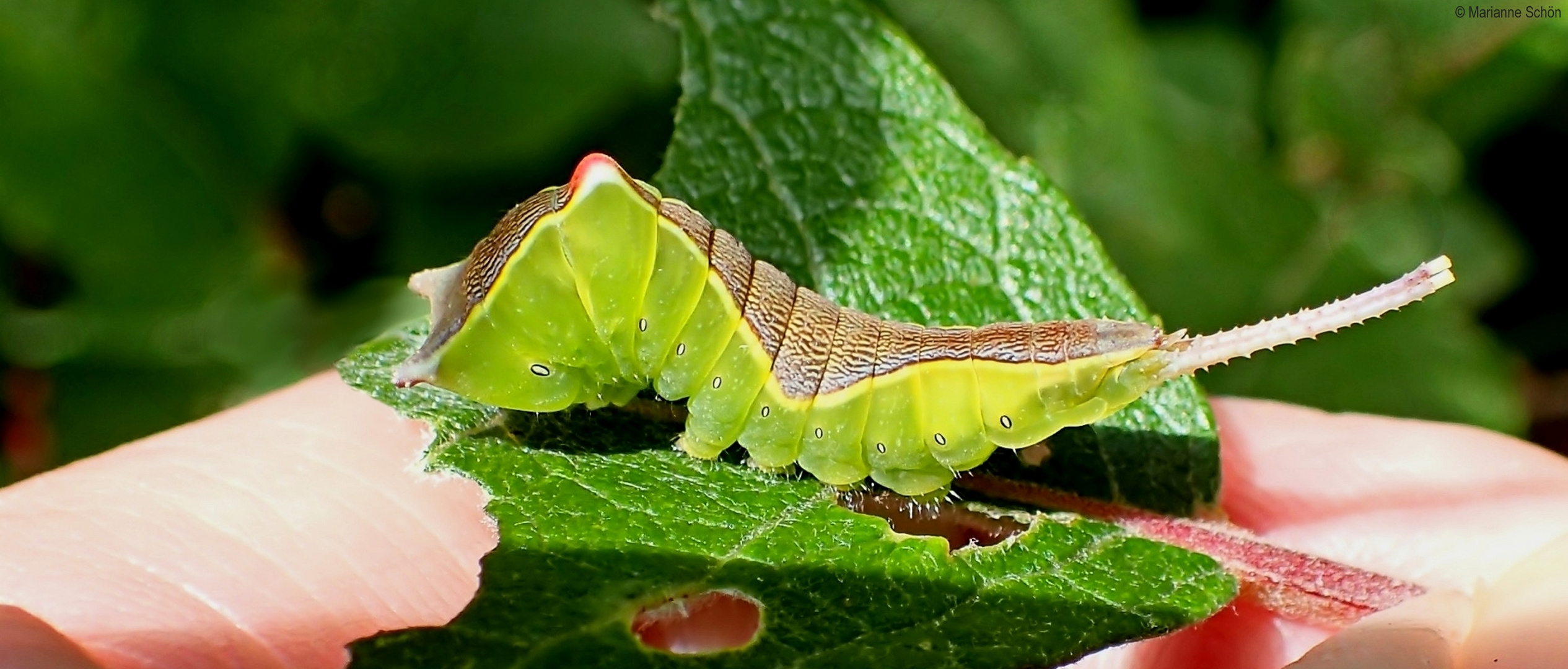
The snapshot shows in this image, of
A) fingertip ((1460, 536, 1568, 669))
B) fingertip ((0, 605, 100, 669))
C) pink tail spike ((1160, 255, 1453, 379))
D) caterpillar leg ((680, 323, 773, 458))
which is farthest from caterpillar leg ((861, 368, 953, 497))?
fingertip ((0, 605, 100, 669))

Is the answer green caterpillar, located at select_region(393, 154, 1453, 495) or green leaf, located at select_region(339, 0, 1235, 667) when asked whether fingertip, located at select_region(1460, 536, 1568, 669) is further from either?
green caterpillar, located at select_region(393, 154, 1453, 495)

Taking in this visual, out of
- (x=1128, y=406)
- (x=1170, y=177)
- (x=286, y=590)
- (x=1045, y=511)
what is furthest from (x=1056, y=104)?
(x=286, y=590)

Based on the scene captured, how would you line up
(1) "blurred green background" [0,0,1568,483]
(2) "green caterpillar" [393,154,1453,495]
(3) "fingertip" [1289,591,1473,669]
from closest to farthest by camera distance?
(3) "fingertip" [1289,591,1473,669]
(2) "green caterpillar" [393,154,1453,495]
(1) "blurred green background" [0,0,1568,483]

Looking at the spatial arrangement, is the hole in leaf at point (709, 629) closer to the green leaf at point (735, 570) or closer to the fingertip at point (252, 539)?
the green leaf at point (735, 570)

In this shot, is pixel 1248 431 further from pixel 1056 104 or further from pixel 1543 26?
pixel 1543 26

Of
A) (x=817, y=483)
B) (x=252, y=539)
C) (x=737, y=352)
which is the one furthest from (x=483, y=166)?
(x=817, y=483)

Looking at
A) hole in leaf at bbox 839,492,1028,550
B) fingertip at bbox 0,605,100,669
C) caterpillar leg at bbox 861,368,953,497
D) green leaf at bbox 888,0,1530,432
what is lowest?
fingertip at bbox 0,605,100,669

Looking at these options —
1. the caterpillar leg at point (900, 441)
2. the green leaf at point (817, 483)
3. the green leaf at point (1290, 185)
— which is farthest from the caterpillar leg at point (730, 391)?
the green leaf at point (1290, 185)

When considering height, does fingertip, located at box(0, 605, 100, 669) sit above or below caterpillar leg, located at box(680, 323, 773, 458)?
below
